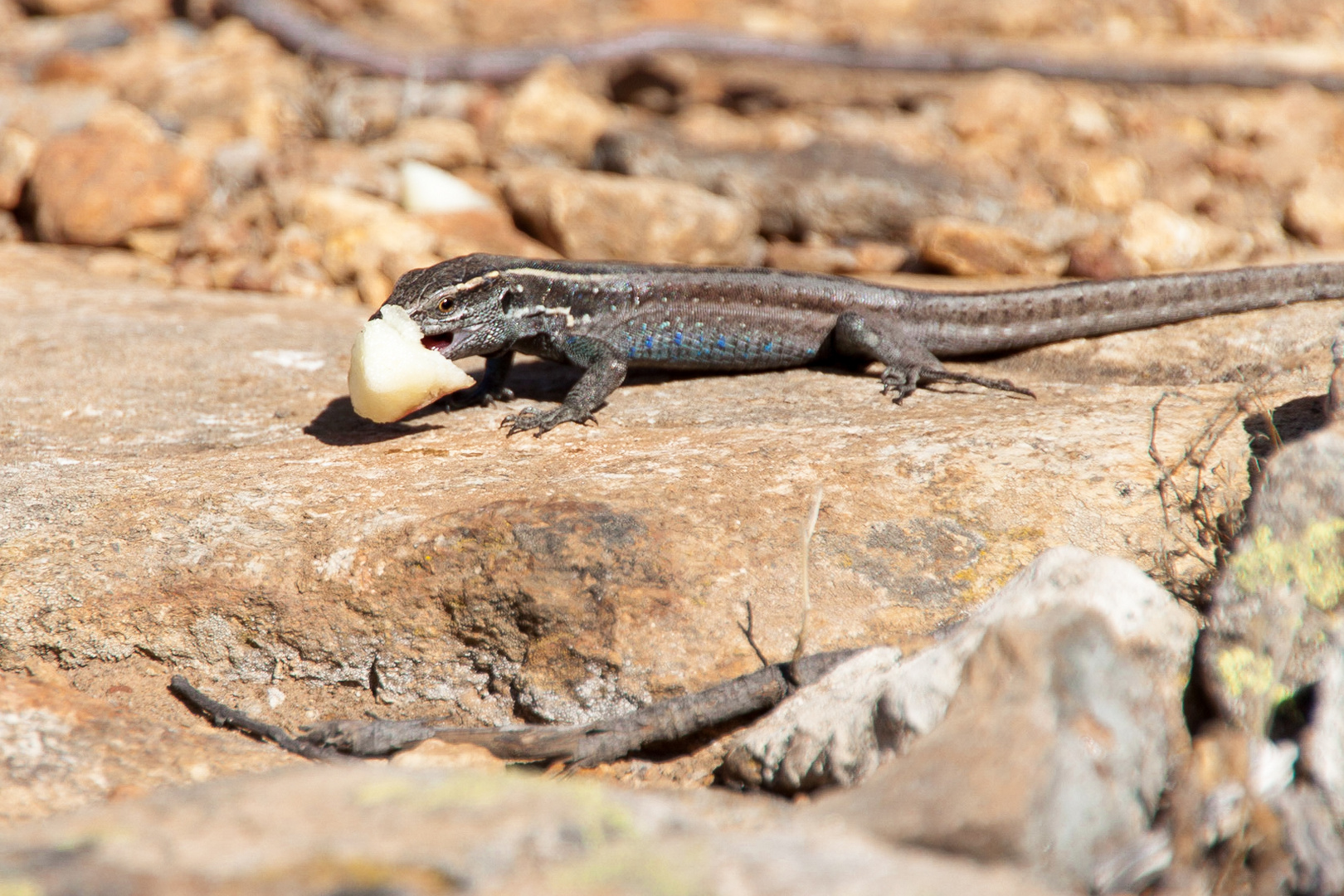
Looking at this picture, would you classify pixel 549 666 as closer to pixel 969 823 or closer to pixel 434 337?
pixel 969 823

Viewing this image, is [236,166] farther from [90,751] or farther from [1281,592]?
[1281,592]

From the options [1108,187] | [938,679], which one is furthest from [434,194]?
[938,679]

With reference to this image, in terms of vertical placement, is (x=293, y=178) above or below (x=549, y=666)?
above

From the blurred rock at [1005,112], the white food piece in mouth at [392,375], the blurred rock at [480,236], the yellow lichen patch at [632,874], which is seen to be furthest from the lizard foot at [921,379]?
the blurred rock at [1005,112]

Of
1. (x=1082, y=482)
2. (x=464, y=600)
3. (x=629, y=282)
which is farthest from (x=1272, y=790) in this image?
(x=629, y=282)

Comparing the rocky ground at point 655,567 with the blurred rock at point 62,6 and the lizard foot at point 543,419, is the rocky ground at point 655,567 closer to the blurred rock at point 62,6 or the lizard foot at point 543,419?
the lizard foot at point 543,419

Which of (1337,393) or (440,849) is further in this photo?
(1337,393)

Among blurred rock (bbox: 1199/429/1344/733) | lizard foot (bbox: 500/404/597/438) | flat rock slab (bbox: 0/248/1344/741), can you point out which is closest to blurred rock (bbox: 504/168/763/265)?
lizard foot (bbox: 500/404/597/438)
